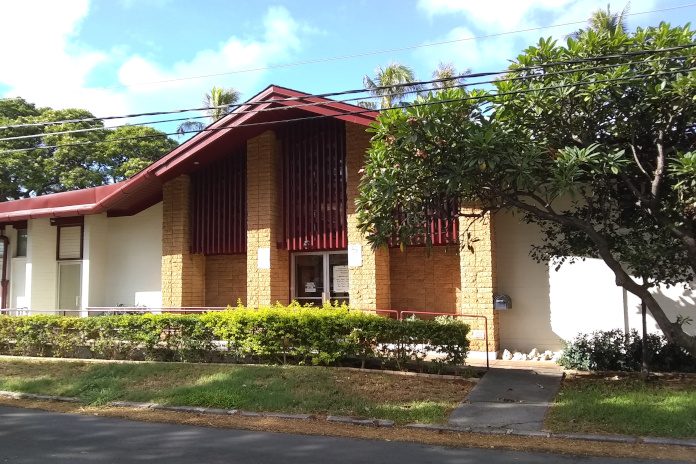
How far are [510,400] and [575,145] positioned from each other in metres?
4.11

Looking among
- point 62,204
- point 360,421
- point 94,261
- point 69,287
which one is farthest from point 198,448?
point 69,287

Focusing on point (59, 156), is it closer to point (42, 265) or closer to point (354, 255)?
point (42, 265)

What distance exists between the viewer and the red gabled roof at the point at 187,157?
14.2 metres

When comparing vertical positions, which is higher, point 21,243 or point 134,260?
point 21,243

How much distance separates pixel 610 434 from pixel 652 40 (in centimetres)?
589

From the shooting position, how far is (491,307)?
512 inches

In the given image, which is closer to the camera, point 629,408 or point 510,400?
point 629,408

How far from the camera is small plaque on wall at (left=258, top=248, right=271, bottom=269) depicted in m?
15.5

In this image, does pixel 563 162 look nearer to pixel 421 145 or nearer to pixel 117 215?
pixel 421 145

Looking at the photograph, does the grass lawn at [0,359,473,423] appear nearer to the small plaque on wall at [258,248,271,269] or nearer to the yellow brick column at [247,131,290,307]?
the yellow brick column at [247,131,290,307]

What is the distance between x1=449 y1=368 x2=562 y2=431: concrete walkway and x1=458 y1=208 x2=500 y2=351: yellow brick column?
6.88 feet

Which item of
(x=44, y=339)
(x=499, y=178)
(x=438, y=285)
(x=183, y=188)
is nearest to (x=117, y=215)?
(x=183, y=188)

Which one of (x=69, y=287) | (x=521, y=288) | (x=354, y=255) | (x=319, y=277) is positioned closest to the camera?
(x=521, y=288)

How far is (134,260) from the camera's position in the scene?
723 inches
